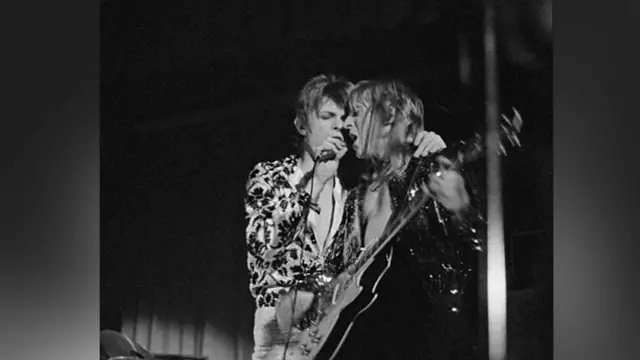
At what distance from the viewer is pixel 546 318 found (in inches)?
94.7

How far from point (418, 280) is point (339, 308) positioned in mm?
277

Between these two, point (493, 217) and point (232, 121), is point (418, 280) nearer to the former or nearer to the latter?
point (493, 217)

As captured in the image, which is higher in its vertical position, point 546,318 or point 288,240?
point 288,240

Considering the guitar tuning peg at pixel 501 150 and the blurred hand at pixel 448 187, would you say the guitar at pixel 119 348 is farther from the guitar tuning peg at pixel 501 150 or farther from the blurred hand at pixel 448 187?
the guitar tuning peg at pixel 501 150

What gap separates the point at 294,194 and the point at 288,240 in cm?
15

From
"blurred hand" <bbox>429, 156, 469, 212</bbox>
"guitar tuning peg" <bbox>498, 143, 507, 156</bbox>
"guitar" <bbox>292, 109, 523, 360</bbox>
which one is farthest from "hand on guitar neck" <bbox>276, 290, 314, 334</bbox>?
"guitar tuning peg" <bbox>498, 143, 507, 156</bbox>

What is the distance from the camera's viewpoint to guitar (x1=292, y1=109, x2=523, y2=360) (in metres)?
2.63

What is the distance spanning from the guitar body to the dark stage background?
0.78ft

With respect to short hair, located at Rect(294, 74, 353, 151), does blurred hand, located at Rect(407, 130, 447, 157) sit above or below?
below

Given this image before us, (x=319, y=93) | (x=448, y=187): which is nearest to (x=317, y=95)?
(x=319, y=93)

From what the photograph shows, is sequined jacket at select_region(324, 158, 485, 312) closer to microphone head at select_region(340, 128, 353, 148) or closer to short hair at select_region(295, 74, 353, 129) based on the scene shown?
microphone head at select_region(340, 128, 353, 148)

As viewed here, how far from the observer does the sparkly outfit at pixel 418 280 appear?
99.9 inches
